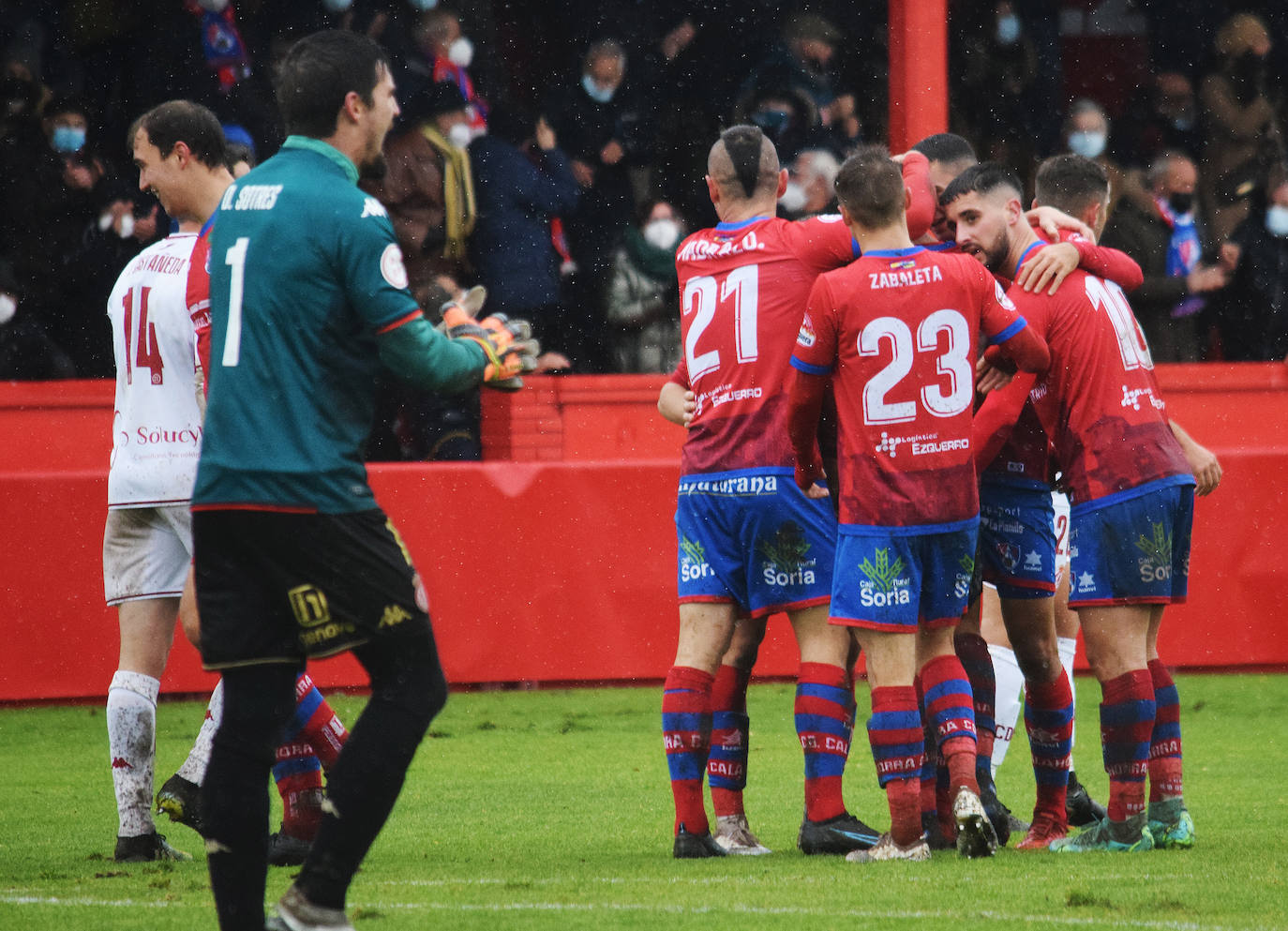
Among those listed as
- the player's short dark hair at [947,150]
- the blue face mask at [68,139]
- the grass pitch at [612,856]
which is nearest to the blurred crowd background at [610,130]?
the blue face mask at [68,139]

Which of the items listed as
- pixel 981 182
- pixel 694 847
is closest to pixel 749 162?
pixel 981 182

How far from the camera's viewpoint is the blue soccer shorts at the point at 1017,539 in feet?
17.8

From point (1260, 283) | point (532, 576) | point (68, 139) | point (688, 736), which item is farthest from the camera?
point (1260, 283)

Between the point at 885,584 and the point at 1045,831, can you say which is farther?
the point at 1045,831

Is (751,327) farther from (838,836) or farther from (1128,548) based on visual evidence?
(838,836)

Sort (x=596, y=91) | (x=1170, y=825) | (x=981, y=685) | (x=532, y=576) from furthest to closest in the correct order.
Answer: (x=596, y=91) → (x=532, y=576) → (x=981, y=685) → (x=1170, y=825)

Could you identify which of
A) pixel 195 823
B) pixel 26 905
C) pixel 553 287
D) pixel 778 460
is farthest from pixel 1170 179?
pixel 26 905

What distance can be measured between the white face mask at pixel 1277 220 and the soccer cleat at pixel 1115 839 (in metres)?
9.41

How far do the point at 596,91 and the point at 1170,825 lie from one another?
8.72 m

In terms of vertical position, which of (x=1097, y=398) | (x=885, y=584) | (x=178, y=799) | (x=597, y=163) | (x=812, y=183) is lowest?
(x=178, y=799)

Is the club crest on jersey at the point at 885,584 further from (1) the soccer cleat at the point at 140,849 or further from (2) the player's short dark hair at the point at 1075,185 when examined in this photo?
(1) the soccer cleat at the point at 140,849

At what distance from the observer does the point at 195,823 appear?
5.52m

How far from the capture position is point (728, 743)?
5.53m

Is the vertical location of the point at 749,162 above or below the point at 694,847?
above
